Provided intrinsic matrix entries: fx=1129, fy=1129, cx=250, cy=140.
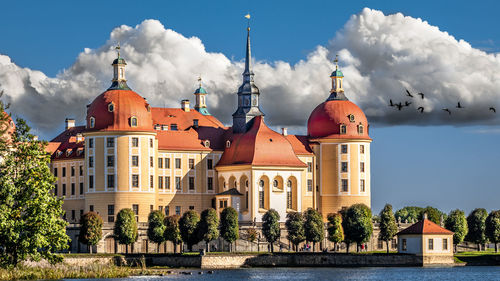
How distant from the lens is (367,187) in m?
132

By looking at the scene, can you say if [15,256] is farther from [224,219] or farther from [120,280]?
[224,219]

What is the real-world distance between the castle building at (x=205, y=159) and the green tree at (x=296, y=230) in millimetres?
10923

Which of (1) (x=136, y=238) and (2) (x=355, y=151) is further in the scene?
(2) (x=355, y=151)

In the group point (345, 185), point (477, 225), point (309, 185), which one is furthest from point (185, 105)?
point (477, 225)

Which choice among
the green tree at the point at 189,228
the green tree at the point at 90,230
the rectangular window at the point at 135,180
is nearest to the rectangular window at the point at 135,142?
the rectangular window at the point at 135,180

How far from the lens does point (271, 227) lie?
111 meters

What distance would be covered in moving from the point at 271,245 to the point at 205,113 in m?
42.1

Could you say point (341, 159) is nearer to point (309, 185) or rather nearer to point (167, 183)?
point (309, 185)

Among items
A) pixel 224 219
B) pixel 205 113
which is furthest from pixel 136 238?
pixel 205 113

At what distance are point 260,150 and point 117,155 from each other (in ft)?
52.0

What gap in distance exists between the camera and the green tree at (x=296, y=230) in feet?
363

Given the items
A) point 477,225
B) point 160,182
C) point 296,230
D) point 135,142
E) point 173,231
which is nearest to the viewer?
point 173,231

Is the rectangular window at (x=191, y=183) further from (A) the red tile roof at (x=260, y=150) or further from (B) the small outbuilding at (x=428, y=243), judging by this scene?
(B) the small outbuilding at (x=428, y=243)

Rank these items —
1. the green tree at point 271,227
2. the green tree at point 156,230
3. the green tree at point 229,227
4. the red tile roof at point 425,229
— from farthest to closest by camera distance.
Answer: the green tree at point 271,227 → the green tree at point 229,227 → the red tile roof at point 425,229 → the green tree at point 156,230
